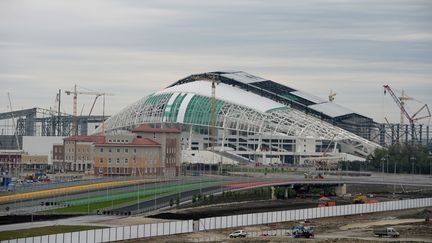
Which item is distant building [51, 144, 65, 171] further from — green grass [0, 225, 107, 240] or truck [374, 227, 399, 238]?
truck [374, 227, 399, 238]

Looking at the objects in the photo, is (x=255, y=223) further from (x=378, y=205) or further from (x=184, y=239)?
(x=378, y=205)

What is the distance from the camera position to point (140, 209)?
83.4 m

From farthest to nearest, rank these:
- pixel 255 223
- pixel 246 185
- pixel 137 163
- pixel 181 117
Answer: pixel 181 117
pixel 137 163
pixel 246 185
pixel 255 223

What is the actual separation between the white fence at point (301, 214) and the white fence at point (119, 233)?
2218mm

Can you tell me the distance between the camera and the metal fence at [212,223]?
200 ft

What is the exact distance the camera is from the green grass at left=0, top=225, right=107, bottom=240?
62.2 metres

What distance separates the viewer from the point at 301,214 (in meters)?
82.4

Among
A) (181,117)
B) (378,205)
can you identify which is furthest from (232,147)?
(378,205)

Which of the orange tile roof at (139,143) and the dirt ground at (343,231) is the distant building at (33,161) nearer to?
the orange tile roof at (139,143)

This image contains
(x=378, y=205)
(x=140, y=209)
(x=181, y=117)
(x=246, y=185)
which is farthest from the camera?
(x=181, y=117)

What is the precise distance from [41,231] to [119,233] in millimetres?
4398

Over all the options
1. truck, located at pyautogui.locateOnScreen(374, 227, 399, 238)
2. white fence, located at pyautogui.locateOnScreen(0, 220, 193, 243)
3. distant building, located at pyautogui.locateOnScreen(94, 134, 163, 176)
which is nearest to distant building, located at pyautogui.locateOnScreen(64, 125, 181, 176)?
distant building, located at pyautogui.locateOnScreen(94, 134, 163, 176)

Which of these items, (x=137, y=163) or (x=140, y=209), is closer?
(x=140, y=209)

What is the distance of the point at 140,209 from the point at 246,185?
26747 mm
